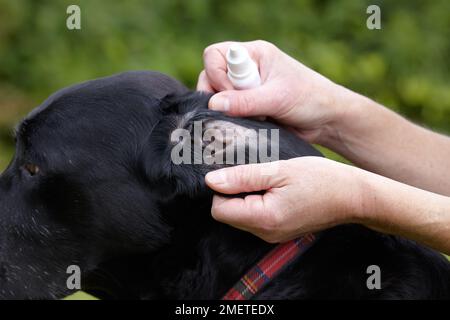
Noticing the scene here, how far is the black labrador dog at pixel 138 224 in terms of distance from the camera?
8.15 ft

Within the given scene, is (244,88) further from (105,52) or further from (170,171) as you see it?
(105,52)

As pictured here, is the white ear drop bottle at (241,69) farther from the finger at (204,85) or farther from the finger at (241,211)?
the finger at (241,211)

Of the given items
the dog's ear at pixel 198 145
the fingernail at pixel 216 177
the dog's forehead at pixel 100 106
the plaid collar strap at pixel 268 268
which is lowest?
the plaid collar strap at pixel 268 268

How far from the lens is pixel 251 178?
2.28 meters

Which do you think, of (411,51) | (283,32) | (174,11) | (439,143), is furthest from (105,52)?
(439,143)

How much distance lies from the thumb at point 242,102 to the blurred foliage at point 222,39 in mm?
4194

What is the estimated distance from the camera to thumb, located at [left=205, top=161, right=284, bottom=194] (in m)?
2.28

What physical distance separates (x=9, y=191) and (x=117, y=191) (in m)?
0.40

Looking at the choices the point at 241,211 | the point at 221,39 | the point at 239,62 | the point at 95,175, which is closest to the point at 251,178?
the point at 241,211

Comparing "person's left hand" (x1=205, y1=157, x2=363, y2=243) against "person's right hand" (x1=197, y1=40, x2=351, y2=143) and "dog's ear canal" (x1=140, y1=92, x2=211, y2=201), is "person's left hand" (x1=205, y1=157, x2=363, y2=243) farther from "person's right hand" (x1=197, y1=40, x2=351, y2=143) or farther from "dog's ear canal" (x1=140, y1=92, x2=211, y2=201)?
"person's right hand" (x1=197, y1=40, x2=351, y2=143)

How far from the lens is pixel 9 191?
2.68 m

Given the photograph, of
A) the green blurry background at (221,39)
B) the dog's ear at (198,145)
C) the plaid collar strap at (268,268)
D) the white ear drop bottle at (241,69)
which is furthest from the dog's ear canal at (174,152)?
the green blurry background at (221,39)

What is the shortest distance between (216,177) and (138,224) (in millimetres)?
401

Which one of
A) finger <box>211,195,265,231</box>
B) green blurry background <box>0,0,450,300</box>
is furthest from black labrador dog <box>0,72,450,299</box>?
green blurry background <box>0,0,450,300</box>
